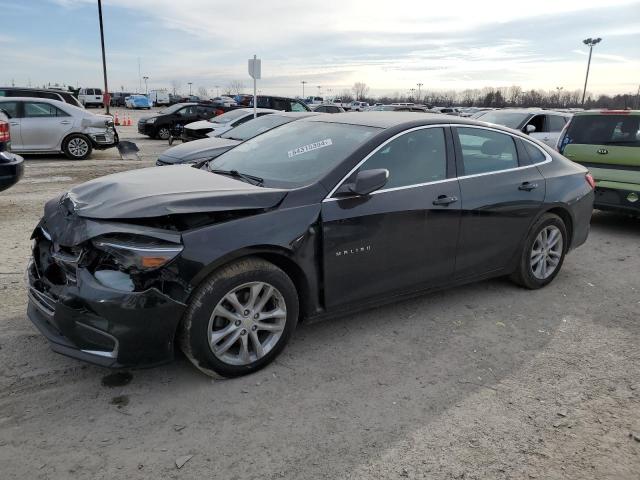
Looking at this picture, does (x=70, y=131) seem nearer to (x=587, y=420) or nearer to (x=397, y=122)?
(x=397, y=122)

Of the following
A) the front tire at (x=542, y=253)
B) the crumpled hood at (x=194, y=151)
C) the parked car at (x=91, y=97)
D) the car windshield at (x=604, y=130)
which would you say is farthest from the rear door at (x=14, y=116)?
the parked car at (x=91, y=97)

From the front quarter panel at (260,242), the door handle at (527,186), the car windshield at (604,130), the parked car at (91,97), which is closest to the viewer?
the front quarter panel at (260,242)

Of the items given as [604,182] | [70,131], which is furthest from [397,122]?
[70,131]

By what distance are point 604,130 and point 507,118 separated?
5.26 metres

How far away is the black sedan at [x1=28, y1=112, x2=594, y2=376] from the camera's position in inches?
119

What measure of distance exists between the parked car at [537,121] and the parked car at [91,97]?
5243 cm

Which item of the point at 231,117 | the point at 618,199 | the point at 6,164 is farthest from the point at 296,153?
the point at 231,117

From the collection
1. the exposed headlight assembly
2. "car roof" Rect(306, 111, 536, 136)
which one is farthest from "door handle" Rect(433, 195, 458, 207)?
the exposed headlight assembly

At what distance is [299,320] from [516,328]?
1845mm

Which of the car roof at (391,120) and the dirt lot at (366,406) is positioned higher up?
the car roof at (391,120)

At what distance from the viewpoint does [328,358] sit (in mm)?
3725

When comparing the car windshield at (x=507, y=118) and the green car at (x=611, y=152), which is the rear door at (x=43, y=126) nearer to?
the car windshield at (x=507, y=118)

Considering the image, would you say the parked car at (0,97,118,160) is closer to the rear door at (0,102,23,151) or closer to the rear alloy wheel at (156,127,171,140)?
the rear door at (0,102,23,151)

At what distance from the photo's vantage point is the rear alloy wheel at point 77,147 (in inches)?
524
